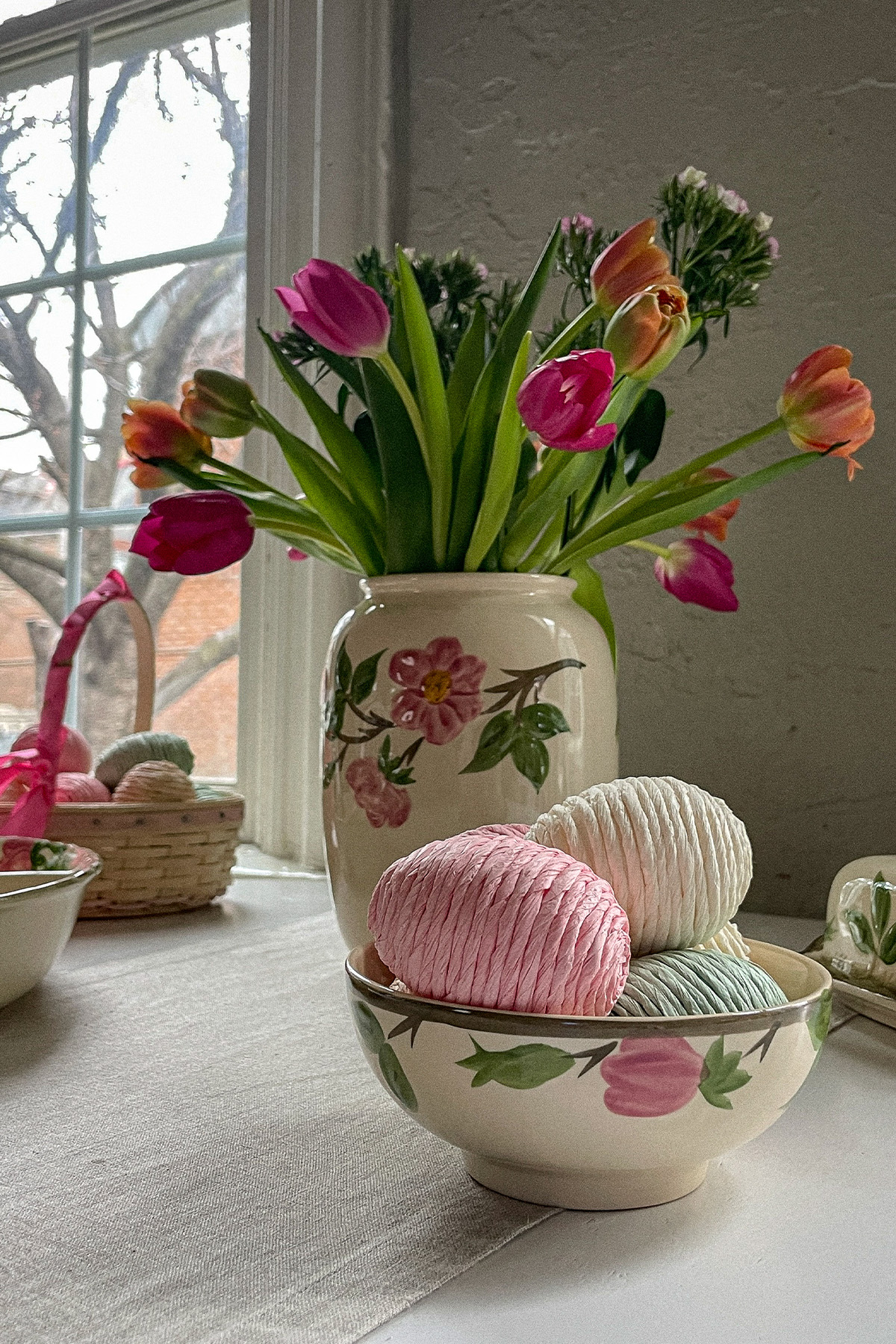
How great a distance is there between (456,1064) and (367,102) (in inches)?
38.0

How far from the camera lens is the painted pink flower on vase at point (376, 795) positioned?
555mm

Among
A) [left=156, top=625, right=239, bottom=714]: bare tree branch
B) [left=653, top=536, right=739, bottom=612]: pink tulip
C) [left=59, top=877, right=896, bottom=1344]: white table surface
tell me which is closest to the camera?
[left=59, top=877, right=896, bottom=1344]: white table surface

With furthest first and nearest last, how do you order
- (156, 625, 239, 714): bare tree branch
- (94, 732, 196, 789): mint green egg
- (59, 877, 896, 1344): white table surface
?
(156, 625, 239, 714): bare tree branch
(94, 732, 196, 789): mint green egg
(59, 877, 896, 1344): white table surface

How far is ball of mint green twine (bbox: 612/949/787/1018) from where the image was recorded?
31cm

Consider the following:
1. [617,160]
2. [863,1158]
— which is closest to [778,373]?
[617,160]

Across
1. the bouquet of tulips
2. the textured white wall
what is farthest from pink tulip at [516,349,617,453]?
the textured white wall

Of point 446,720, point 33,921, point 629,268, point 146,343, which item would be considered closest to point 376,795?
point 446,720

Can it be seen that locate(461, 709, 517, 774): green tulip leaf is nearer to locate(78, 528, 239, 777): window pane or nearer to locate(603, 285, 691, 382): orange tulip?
locate(603, 285, 691, 382): orange tulip

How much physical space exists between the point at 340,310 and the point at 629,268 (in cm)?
14

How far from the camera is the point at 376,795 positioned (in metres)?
0.56

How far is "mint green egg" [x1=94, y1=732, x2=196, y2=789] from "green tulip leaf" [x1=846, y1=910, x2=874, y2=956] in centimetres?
49

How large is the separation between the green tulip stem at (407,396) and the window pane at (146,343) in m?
0.68

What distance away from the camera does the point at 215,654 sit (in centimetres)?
125

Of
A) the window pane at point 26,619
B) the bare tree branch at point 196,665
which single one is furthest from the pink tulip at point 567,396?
the window pane at point 26,619
